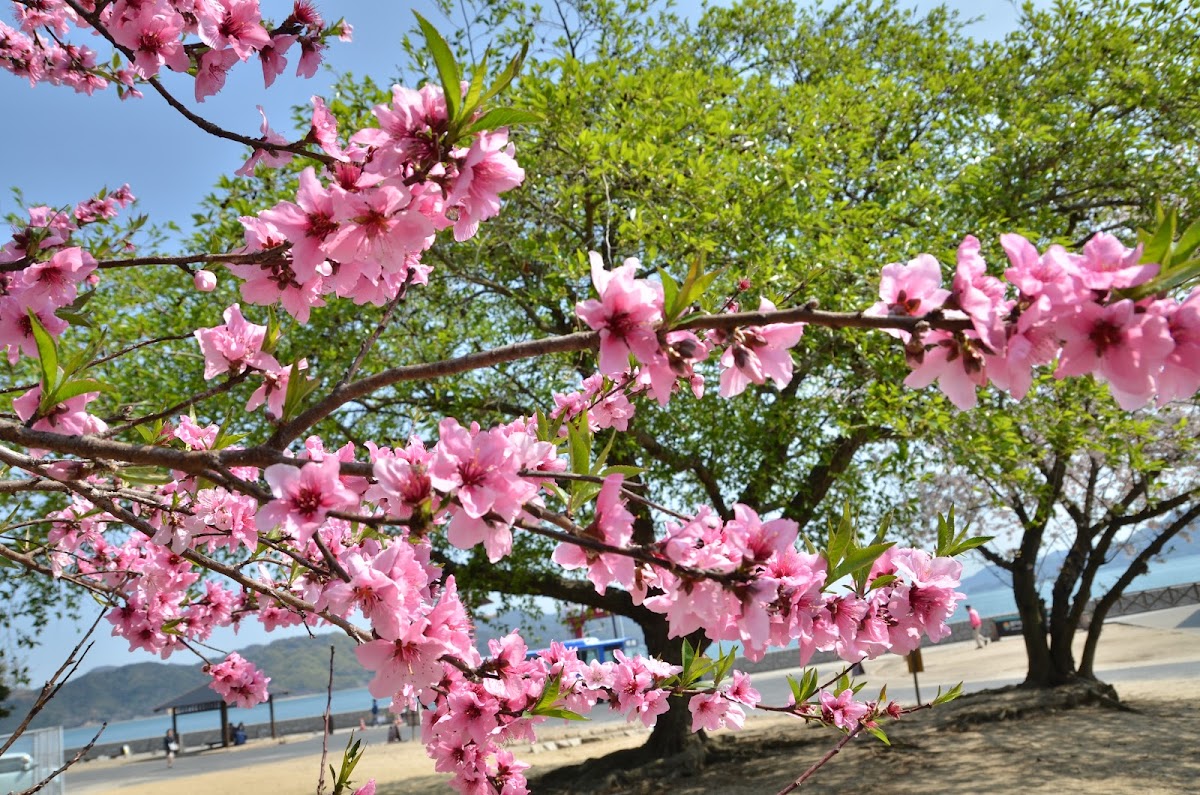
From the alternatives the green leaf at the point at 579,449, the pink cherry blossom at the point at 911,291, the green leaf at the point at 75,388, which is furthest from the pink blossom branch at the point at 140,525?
the pink cherry blossom at the point at 911,291

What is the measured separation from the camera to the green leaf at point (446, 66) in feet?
3.23

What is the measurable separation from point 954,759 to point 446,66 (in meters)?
8.84

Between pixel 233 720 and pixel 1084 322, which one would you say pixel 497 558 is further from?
pixel 233 720

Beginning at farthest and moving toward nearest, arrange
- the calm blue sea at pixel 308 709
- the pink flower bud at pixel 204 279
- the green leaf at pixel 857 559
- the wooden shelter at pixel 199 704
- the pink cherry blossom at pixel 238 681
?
the calm blue sea at pixel 308 709, the wooden shelter at pixel 199 704, the pink cherry blossom at pixel 238 681, the pink flower bud at pixel 204 279, the green leaf at pixel 857 559

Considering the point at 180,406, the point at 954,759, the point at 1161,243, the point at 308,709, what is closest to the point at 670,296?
the point at 1161,243

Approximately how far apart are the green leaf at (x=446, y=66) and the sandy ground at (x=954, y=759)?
728 cm

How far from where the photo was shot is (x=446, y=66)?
1027 mm

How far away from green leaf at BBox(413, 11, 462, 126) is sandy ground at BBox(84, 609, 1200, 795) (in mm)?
7279

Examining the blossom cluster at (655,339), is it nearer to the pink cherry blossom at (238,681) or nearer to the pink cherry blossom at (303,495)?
the pink cherry blossom at (303,495)

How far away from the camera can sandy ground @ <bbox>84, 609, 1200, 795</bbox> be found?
22.0 ft

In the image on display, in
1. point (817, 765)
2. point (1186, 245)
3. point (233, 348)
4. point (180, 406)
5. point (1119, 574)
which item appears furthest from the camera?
point (1119, 574)

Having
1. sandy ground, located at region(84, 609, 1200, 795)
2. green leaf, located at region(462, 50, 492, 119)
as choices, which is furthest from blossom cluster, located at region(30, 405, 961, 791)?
sandy ground, located at region(84, 609, 1200, 795)

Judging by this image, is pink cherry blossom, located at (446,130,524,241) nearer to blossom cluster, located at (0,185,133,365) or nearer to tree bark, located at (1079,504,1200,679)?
blossom cluster, located at (0,185,133,365)

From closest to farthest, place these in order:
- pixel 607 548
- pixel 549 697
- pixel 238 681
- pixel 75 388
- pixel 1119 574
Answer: pixel 607 548 < pixel 75 388 < pixel 549 697 < pixel 238 681 < pixel 1119 574
